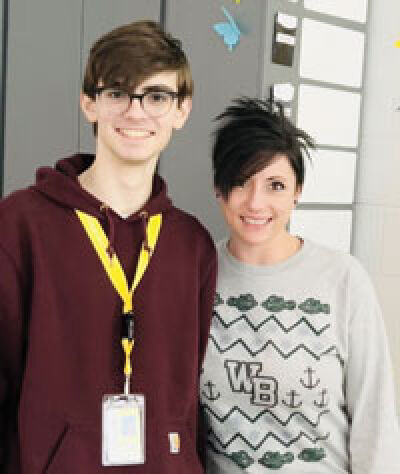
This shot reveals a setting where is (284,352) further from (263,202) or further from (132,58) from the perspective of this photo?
(132,58)

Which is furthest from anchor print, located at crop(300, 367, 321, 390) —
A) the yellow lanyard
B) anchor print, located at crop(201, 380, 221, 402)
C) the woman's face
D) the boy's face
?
the boy's face

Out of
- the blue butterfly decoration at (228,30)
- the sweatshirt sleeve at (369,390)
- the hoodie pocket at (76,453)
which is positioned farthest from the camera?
the blue butterfly decoration at (228,30)

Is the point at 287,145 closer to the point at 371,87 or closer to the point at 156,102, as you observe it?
the point at 156,102

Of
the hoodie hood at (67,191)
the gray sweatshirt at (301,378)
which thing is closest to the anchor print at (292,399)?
the gray sweatshirt at (301,378)

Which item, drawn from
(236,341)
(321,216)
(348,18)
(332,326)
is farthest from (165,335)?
(348,18)

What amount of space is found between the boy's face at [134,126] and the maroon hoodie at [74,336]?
10cm

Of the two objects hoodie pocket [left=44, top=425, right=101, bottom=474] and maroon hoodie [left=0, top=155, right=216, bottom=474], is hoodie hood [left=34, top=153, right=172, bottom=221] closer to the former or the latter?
maroon hoodie [left=0, top=155, right=216, bottom=474]

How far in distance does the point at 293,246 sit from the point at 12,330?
2.07 feet

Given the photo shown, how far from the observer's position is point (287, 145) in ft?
4.91

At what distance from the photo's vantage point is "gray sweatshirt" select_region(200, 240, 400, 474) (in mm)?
1465

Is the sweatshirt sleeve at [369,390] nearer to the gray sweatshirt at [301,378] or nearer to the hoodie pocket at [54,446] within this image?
the gray sweatshirt at [301,378]

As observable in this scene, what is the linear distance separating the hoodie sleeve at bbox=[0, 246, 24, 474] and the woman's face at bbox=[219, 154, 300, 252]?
0.49 meters

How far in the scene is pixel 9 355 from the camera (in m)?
1.29

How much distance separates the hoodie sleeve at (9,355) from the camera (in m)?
1.25
